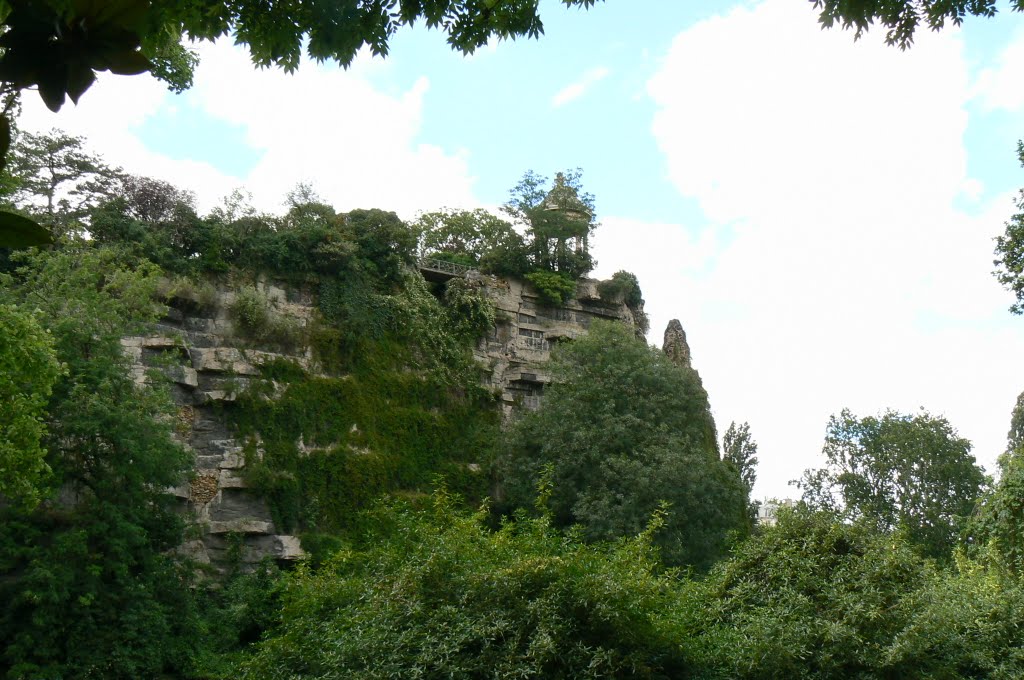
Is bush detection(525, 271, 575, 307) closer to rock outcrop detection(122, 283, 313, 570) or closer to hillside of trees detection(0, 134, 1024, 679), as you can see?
hillside of trees detection(0, 134, 1024, 679)

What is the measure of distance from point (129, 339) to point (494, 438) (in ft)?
28.3

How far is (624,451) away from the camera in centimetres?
2109

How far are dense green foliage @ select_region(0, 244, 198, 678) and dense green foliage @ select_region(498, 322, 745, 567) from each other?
25.1 feet

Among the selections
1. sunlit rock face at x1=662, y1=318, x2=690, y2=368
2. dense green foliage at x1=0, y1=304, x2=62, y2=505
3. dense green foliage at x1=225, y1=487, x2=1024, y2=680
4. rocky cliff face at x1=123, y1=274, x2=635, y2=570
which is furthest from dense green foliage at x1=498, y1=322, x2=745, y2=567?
dense green foliage at x1=0, y1=304, x2=62, y2=505

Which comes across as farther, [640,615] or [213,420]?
[213,420]

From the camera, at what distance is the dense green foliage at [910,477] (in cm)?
3225

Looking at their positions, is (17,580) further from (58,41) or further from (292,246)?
(58,41)

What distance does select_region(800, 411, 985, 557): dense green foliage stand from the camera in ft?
106

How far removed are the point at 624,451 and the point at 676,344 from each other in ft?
23.1

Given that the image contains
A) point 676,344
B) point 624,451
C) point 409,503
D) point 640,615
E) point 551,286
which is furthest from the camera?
point 676,344

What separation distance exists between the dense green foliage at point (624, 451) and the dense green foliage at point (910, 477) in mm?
11918

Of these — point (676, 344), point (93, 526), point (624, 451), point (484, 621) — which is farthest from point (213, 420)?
point (676, 344)

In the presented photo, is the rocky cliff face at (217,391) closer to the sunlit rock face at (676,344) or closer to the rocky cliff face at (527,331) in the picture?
the rocky cliff face at (527,331)

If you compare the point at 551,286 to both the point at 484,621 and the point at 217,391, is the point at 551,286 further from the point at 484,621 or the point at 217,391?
the point at 484,621
